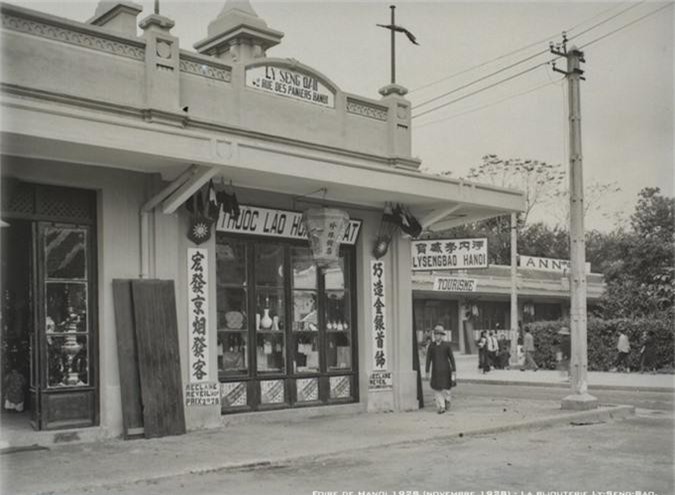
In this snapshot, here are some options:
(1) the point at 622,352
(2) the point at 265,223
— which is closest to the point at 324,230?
(2) the point at 265,223

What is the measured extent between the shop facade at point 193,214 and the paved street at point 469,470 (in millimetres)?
3176

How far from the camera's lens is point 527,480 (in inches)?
344

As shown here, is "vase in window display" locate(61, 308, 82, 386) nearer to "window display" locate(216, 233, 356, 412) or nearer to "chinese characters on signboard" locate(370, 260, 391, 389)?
"window display" locate(216, 233, 356, 412)

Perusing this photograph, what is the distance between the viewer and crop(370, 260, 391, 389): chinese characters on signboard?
15.3 meters

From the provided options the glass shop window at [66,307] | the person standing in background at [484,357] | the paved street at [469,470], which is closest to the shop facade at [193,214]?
the glass shop window at [66,307]

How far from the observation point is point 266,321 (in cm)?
1407

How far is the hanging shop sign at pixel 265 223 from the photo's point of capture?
13.4 m

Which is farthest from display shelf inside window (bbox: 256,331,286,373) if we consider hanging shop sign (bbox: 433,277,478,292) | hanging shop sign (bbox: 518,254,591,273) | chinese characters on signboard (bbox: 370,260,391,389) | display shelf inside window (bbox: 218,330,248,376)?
hanging shop sign (bbox: 518,254,591,273)

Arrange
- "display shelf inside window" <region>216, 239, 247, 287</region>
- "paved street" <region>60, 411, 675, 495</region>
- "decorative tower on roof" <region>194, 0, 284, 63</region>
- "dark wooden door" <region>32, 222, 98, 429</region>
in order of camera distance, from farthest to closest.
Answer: "decorative tower on roof" <region>194, 0, 284, 63</region>
"display shelf inside window" <region>216, 239, 247, 287</region>
"dark wooden door" <region>32, 222, 98, 429</region>
"paved street" <region>60, 411, 675, 495</region>

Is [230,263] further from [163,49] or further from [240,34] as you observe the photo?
[240,34]

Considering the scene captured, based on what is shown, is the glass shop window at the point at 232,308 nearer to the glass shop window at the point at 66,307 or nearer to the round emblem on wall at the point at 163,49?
the glass shop window at the point at 66,307

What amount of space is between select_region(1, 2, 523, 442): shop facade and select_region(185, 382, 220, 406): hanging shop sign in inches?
1.4

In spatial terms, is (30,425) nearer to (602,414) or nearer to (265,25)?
(265,25)

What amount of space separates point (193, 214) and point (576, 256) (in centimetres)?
751
